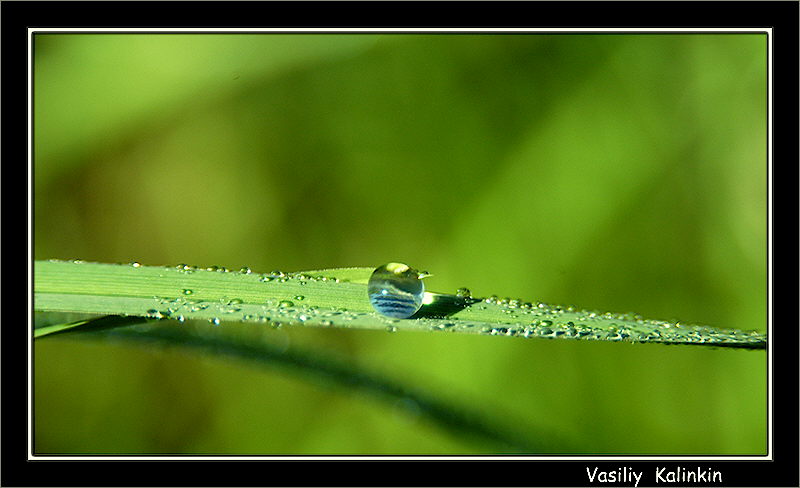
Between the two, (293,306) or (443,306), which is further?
(443,306)

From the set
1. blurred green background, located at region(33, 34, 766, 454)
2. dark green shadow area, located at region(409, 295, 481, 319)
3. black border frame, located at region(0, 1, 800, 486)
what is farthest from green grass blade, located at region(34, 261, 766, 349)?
blurred green background, located at region(33, 34, 766, 454)

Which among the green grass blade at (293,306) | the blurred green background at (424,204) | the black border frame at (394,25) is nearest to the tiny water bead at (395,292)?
the green grass blade at (293,306)

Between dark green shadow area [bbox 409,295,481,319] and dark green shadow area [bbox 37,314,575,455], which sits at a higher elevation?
dark green shadow area [bbox 409,295,481,319]

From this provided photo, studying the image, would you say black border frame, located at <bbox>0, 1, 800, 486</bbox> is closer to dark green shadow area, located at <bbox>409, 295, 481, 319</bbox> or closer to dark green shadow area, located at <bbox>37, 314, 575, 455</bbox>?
dark green shadow area, located at <bbox>37, 314, 575, 455</bbox>

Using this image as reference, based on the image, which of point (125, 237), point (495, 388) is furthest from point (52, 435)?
point (495, 388)

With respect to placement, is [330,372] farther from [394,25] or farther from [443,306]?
[394,25]

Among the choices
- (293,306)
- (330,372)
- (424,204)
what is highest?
(424,204)

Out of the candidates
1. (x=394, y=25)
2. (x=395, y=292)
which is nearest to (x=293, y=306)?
(x=395, y=292)

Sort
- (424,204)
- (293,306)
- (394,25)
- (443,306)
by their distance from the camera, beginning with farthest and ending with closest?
(424,204), (394,25), (443,306), (293,306)
